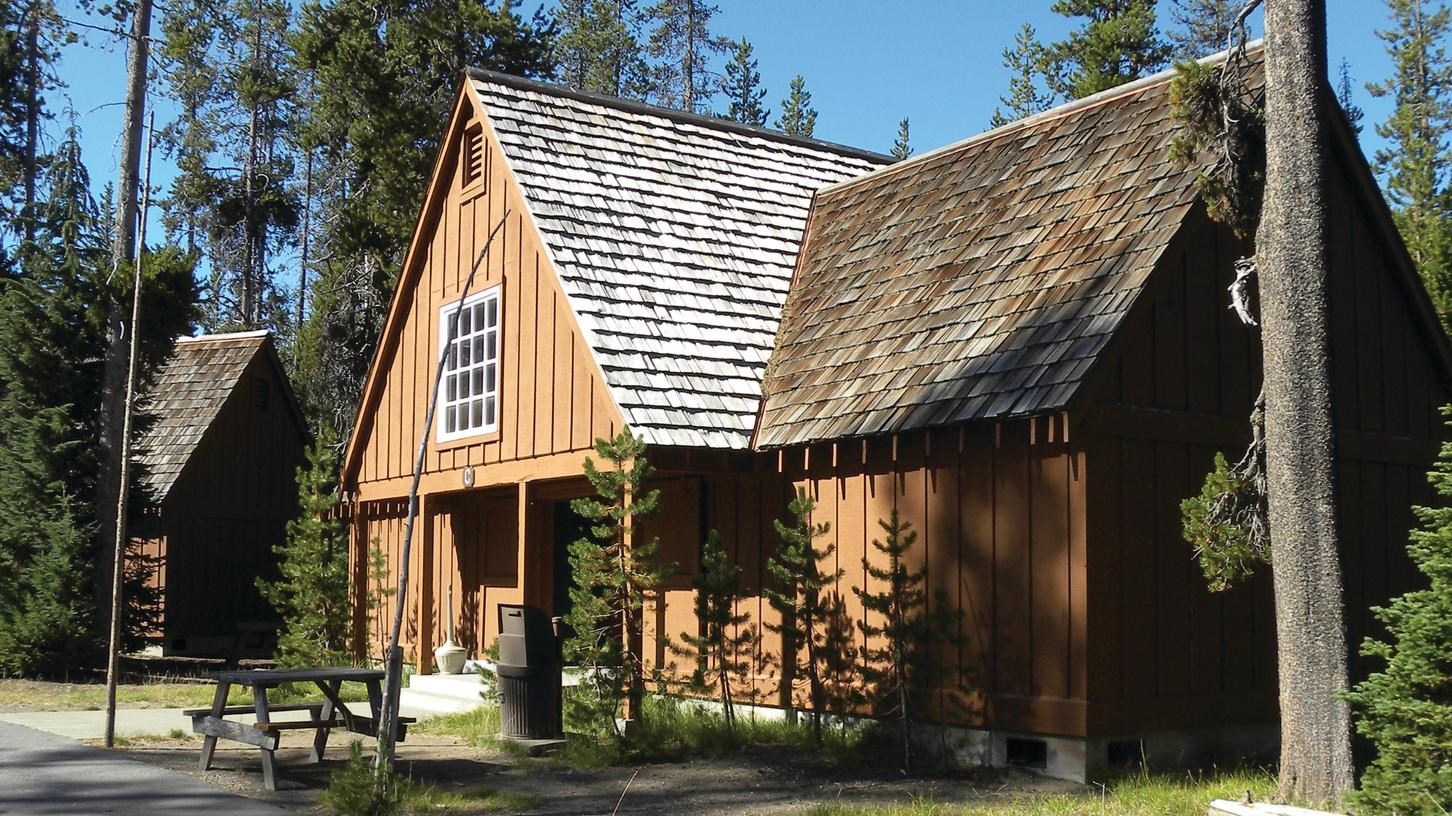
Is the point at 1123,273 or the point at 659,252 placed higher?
the point at 659,252

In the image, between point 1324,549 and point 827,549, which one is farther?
point 827,549

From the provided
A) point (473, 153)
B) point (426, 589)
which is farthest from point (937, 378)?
point (426, 589)

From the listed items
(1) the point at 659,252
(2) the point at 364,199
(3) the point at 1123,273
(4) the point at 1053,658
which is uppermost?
(2) the point at 364,199

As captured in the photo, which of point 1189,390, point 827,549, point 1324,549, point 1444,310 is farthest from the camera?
point 1444,310

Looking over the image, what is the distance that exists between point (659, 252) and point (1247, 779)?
7903 millimetres

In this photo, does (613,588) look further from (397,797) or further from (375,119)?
(375,119)

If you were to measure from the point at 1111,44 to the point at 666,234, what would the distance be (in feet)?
55.7

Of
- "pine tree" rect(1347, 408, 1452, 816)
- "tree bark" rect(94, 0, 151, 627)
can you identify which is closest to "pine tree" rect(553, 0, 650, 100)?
"tree bark" rect(94, 0, 151, 627)

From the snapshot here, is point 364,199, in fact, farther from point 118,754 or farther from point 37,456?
point 118,754

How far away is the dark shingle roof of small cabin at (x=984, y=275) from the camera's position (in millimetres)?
11484

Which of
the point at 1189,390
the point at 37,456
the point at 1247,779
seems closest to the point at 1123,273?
the point at 1189,390

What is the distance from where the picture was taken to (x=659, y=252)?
15578 millimetres

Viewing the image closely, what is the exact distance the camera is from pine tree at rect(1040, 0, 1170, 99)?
29625 millimetres

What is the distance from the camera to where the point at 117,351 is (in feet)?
63.2
